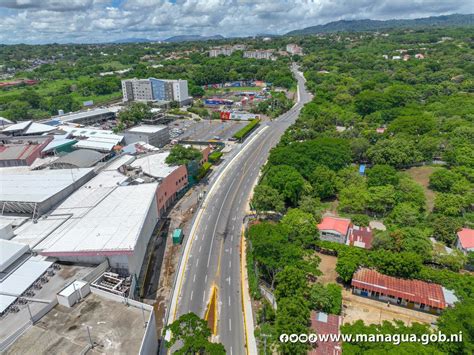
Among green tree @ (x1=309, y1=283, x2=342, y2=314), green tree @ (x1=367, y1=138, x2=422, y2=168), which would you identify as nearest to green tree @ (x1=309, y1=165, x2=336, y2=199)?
green tree @ (x1=367, y1=138, x2=422, y2=168)

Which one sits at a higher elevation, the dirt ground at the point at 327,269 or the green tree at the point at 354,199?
the green tree at the point at 354,199

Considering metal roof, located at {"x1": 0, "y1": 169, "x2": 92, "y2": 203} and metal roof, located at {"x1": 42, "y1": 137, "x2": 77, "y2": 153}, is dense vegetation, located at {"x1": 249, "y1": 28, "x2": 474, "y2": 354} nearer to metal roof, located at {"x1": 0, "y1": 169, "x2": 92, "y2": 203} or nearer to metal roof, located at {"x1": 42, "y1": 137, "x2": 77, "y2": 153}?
metal roof, located at {"x1": 0, "y1": 169, "x2": 92, "y2": 203}

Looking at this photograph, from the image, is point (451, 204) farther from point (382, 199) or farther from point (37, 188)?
point (37, 188)

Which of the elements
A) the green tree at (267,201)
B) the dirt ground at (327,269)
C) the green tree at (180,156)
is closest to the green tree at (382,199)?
the dirt ground at (327,269)

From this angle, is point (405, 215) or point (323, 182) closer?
point (405, 215)

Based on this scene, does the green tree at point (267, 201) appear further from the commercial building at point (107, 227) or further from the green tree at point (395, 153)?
the green tree at point (395, 153)

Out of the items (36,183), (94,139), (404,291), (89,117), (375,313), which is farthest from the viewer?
(89,117)

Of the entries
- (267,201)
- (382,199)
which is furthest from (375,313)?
(267,201)
